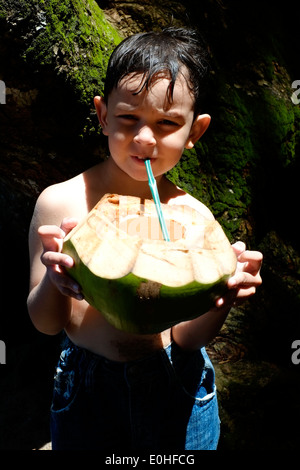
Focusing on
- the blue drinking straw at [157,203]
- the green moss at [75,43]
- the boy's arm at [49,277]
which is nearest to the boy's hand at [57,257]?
the boy's arm at [49,277]

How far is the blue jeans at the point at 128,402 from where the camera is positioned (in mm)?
1251

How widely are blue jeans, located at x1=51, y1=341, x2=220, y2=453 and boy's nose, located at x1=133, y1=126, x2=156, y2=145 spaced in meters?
0.57

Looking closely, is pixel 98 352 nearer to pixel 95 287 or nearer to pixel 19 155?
pixel 95 287

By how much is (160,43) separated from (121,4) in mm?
688

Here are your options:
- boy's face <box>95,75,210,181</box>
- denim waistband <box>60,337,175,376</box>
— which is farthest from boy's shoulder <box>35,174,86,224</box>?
denim waistband <box>60,337,175,376</box>

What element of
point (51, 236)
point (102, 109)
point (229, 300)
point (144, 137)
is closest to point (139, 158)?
point (144, 137)

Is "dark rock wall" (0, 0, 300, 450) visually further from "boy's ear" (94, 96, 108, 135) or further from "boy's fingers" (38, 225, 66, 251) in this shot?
"boy's fingers" (38, 225, 66, 251)

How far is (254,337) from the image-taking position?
2.01 metres

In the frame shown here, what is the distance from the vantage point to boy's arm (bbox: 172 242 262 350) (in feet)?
3.41

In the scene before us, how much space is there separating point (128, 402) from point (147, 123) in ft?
2.39

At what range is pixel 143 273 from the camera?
0.87 metres

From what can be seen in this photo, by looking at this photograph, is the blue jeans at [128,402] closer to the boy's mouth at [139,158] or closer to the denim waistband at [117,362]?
the denim waistband at [117,362]

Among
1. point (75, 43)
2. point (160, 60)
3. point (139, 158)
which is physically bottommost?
point (139, 158)

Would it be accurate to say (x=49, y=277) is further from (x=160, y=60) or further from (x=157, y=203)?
(x=160, y=60)
